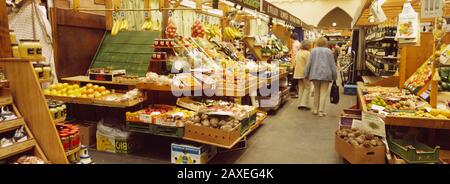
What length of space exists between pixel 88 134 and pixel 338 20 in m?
21.1

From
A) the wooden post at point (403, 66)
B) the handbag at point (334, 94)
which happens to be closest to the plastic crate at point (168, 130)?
the wooden post at point (403, 66)

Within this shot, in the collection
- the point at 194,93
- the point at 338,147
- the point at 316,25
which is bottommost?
the point at 338,147

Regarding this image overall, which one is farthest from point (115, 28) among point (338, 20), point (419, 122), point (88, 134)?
point (338, 20)

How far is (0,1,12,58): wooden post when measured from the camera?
9.86 feet

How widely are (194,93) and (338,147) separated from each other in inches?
80.2

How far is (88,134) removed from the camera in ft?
15.6

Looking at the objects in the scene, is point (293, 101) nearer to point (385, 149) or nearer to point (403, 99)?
point (403, 99)

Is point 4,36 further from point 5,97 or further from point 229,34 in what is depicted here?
point 229,34

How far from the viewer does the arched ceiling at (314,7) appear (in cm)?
2062

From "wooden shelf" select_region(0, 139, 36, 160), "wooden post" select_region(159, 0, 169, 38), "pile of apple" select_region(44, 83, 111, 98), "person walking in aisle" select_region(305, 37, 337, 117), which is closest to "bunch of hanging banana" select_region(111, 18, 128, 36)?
"wooden post" select_region(159, 0, 169, 38)

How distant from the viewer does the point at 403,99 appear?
4375mm

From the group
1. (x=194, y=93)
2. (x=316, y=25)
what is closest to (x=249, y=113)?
(x=194, y=93)

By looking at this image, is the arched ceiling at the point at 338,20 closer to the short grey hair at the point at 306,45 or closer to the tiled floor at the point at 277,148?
the short grey hair at the point at 306,45

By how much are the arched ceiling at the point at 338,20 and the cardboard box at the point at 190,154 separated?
20.2m
